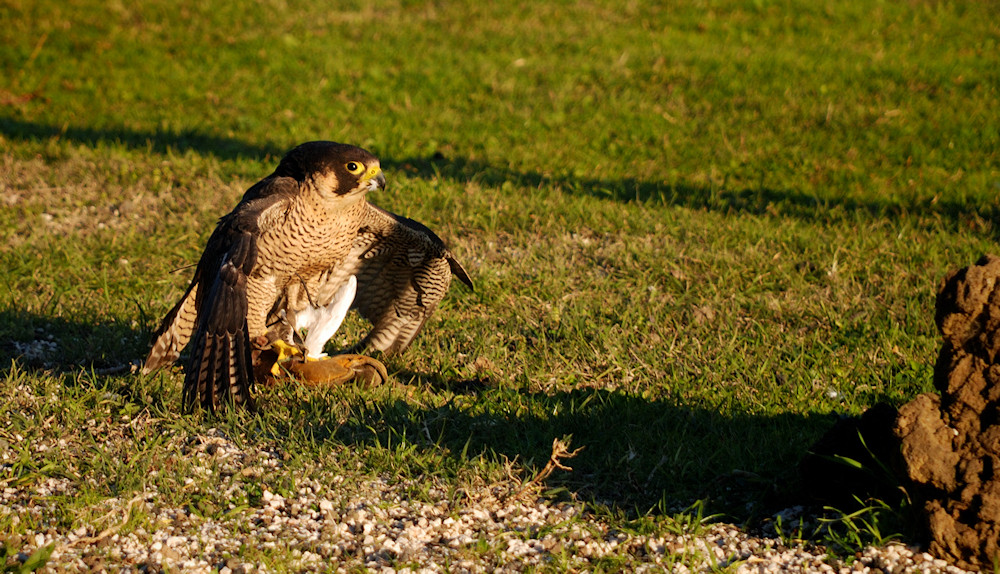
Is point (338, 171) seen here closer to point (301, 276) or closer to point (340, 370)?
point (301, 276)

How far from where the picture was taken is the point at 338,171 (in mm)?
4375

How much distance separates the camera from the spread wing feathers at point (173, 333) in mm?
4461

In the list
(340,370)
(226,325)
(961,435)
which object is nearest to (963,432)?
(961,435)

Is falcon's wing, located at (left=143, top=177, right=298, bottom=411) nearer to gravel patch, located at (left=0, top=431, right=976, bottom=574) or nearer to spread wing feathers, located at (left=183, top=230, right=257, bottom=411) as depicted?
spread wing feathers, located at (left=183, top=230, right=257, bottom=411)

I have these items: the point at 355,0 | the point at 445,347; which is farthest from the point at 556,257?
the point at 355,0

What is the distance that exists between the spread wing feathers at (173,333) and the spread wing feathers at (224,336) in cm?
36

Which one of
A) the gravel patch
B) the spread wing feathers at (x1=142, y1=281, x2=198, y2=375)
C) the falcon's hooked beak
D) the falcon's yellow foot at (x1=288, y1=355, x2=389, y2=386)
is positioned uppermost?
the falcon's hooked beak

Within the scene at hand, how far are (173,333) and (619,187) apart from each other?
13.6 feet

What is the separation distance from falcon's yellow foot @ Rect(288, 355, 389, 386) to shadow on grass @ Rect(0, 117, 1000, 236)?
10.7 ft

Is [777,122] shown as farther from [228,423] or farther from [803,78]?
[228,423]

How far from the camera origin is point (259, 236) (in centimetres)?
429

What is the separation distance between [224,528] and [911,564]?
95.7 inches

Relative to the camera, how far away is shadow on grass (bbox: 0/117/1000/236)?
6.99 meters

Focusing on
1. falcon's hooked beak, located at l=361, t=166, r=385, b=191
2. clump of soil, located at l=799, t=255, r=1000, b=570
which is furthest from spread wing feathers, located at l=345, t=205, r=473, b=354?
clump of soil, located at l=799, t=255, r=1000, b=570
